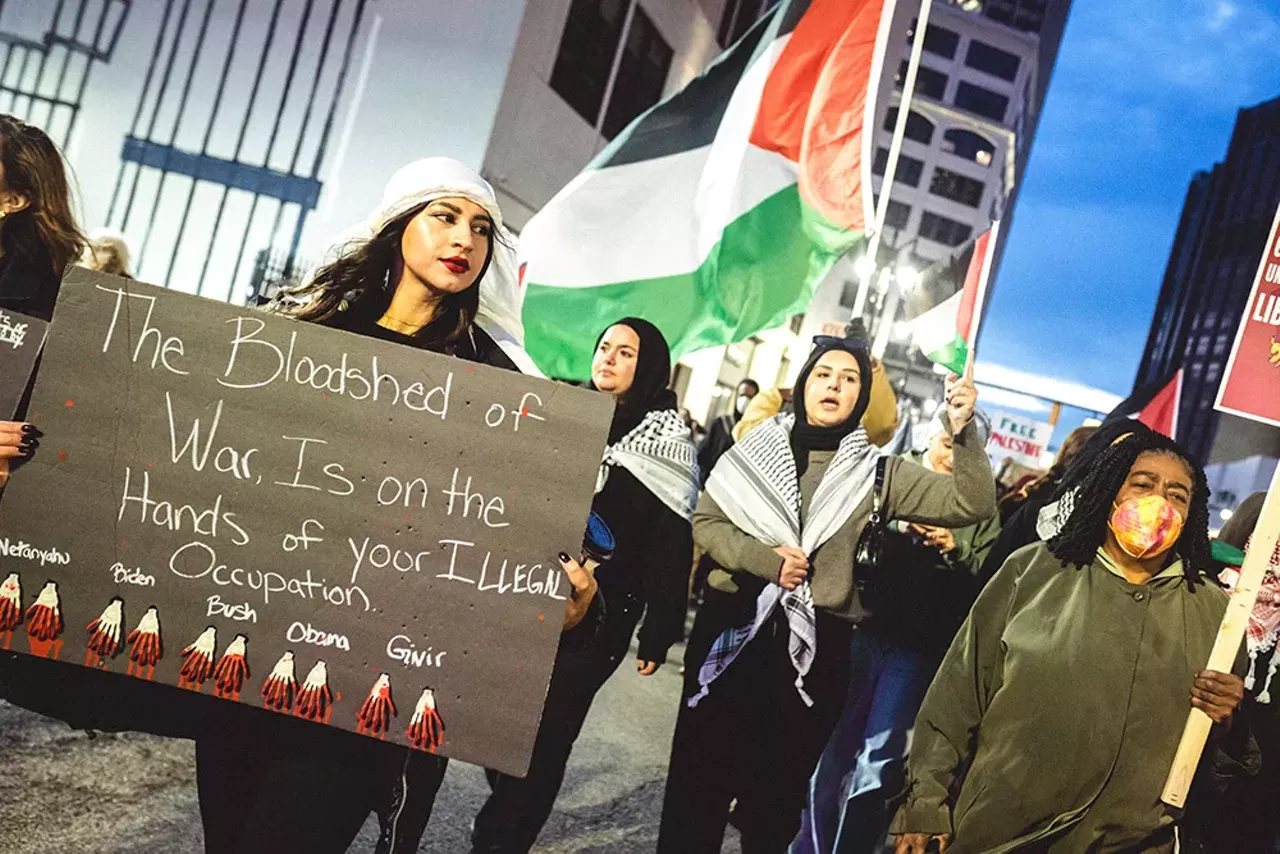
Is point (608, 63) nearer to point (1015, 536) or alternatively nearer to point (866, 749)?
point (1015, 536)

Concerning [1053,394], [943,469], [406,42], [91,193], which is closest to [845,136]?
[943,469]

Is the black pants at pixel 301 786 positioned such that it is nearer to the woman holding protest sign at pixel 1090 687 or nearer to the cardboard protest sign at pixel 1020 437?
the woman holding protest sign at pixel 1090 687

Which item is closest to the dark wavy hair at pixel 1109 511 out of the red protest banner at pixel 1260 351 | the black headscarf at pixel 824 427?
the red protest banner at pixel 1260 351

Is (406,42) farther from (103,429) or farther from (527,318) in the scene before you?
(103,429)

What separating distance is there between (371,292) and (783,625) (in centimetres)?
189

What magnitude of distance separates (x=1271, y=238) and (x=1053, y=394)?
20758 mm

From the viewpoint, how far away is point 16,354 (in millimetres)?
2096

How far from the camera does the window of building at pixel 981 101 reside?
68250 millimetres

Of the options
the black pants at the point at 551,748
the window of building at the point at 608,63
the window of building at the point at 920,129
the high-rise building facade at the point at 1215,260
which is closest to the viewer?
the black pants at the point at 551,748

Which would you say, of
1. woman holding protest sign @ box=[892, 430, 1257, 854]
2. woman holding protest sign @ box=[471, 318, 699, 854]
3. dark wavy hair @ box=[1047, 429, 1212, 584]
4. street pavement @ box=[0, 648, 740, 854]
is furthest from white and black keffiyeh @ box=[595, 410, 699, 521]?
street pavement @ box=[0, 648, 740, 854]

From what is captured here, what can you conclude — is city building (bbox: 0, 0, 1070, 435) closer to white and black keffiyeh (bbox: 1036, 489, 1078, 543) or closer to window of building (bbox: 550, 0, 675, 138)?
window of building (bbox: 550, 0, 675, 138)

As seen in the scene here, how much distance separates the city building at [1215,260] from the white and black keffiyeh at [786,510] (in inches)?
1996

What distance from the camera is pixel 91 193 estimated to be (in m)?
9.45

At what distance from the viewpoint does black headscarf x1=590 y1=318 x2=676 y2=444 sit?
3990 millimetres
